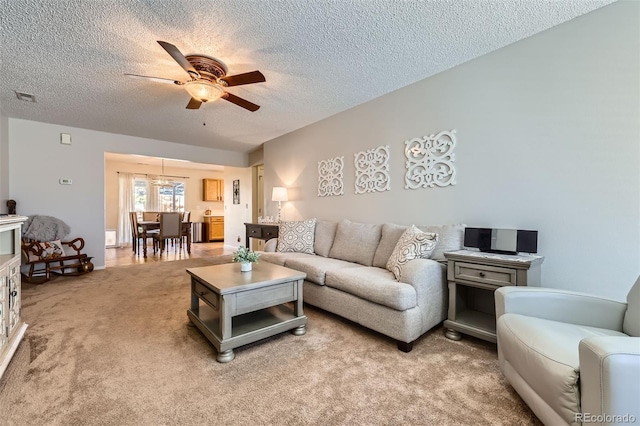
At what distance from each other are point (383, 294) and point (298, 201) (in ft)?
9.48

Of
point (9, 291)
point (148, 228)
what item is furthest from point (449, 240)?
point (148, 228)

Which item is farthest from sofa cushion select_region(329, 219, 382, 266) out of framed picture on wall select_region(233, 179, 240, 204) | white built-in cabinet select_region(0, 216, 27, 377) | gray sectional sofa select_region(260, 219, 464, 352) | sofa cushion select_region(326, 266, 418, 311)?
framed picture on wall select_region(233, 179, 240, 204)

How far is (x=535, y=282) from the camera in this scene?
74.1 inches

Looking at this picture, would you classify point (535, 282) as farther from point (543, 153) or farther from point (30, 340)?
point (30, 340)

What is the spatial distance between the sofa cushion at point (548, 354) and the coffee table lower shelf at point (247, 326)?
143 centimetres

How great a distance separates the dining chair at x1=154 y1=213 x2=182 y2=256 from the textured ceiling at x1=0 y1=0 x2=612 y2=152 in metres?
3.02

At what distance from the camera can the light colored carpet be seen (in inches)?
52.7

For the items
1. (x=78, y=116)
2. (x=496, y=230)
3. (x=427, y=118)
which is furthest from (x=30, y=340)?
(x=427, y=118)

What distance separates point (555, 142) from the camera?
2080 millimetres

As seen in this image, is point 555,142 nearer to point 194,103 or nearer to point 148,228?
point 194,103

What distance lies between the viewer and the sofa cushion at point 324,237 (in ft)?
11.4

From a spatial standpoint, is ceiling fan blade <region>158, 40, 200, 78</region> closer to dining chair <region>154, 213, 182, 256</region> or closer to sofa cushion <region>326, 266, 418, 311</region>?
sofa cushion <region>326, 266, 418, 311</region>

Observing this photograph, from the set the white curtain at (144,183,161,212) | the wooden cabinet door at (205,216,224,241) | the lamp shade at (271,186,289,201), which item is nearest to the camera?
the lamp shade at (271,186,289,201)

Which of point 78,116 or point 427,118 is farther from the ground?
point 78,116
